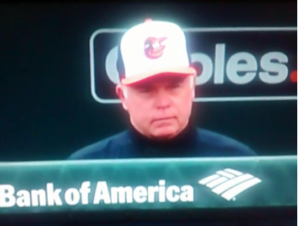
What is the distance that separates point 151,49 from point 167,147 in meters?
0.27

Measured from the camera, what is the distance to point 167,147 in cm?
150

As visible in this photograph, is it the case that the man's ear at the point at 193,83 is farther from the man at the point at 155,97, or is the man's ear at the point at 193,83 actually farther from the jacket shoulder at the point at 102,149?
the jacket shoulder at the point at 102,149

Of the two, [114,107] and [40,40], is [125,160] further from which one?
[40,40]

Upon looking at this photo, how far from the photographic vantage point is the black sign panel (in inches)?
57.1

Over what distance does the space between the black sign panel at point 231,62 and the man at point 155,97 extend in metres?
0.03

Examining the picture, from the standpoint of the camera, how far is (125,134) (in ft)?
4.88

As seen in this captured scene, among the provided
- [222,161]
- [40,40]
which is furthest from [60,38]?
[222,161]

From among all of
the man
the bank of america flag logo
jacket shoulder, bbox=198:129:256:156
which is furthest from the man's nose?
the bank of america flag logo

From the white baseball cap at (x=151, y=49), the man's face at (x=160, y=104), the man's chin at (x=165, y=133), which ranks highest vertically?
the white baseball cap at (x=151, y=49)

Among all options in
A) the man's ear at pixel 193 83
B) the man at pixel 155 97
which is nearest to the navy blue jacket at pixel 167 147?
the man at pixel 155 97

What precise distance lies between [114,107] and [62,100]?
0.45 ft

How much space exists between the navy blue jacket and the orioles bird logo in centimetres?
21

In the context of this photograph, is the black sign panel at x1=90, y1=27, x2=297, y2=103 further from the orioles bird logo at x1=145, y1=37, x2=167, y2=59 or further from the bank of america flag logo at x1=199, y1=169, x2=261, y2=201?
the bank of america flag logo at x1=199, y1=169, x2=261, y2=201

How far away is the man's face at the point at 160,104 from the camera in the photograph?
4.75ft
